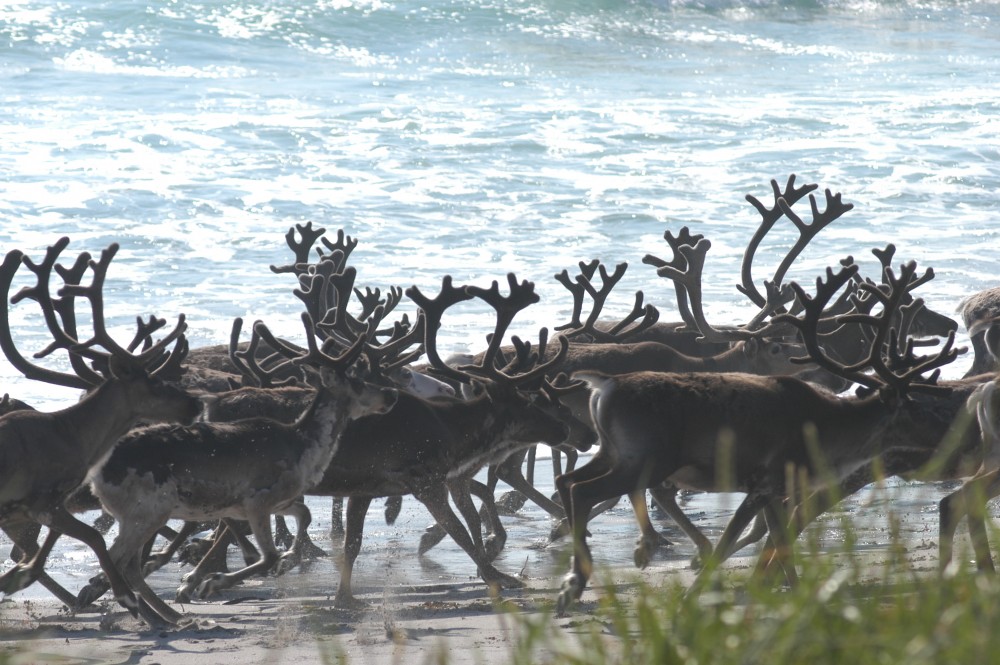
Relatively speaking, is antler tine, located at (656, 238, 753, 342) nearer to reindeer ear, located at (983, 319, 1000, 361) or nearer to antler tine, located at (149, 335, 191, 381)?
reindeer ear, located at (983, 319, 1000, 361)

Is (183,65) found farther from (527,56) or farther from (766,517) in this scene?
(766,517)

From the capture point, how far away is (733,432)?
7660mm

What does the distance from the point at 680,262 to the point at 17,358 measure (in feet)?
19.9

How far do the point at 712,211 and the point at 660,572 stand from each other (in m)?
16.0

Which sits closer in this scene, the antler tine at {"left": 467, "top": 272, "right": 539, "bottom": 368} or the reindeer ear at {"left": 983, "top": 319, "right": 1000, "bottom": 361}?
the antler tine at {"left": 467, "top": 272, "right": 539, "bottom": 368}

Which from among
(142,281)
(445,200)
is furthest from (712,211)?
(142,281)

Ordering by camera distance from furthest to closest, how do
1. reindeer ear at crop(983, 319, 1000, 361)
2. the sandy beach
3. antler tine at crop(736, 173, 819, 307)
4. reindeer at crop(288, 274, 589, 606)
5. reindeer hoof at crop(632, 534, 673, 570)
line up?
antler tine at crop(736, 173, 819, 307) → reindeer ear at crop(983, 319, 1000, 361) → reindeer at crop(288, 274, 589, 606) → reindeer hoof at crop(632, 534, 673, 570) → the sandy beach

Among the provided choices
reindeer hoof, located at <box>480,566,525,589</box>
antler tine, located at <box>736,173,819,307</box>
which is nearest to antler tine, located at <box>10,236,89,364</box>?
reindeer hoof, located at <box>480,566,525,589</box>

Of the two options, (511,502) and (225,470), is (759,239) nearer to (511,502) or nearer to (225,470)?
(511,502)

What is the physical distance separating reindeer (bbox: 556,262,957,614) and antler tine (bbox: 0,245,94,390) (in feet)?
9.32

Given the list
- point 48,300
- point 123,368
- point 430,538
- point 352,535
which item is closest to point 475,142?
point 430,538

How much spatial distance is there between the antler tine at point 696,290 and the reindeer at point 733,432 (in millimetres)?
2968

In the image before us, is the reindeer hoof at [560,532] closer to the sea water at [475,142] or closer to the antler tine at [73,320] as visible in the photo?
the sea water at [475,142]

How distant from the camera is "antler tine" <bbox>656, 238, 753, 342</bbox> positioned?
1113 cm
